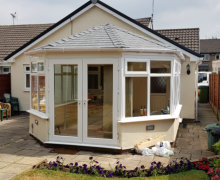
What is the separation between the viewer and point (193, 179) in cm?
571

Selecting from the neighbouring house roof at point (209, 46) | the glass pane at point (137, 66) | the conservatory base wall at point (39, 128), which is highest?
the neighbouring house roof at point (209, 46)

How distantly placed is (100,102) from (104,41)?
6.16ft

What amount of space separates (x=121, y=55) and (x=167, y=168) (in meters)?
3.31

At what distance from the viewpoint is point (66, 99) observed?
8.20m

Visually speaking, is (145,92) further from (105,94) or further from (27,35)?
(27,35)

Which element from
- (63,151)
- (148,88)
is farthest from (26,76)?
(148,88)

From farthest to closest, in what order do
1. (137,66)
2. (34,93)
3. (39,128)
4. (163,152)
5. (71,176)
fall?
(34,93) < (39,128) < (137,66) < (163,152) < (71,176)

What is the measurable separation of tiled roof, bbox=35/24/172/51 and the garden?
3.30 metres

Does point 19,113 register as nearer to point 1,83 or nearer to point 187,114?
point 1,83

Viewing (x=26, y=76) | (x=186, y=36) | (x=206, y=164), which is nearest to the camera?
(x=206, y=164)

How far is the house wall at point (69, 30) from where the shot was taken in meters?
13.1

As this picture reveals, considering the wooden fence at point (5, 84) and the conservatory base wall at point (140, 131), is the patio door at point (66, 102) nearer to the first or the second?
the conservatory base wall at point (140, 131)

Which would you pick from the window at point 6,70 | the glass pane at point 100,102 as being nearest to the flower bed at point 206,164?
the glass pane at point 100,102

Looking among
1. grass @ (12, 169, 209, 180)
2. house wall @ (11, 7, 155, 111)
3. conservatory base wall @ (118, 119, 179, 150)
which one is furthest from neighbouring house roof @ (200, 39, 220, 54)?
grass @ (12, 169, 209, 180)
